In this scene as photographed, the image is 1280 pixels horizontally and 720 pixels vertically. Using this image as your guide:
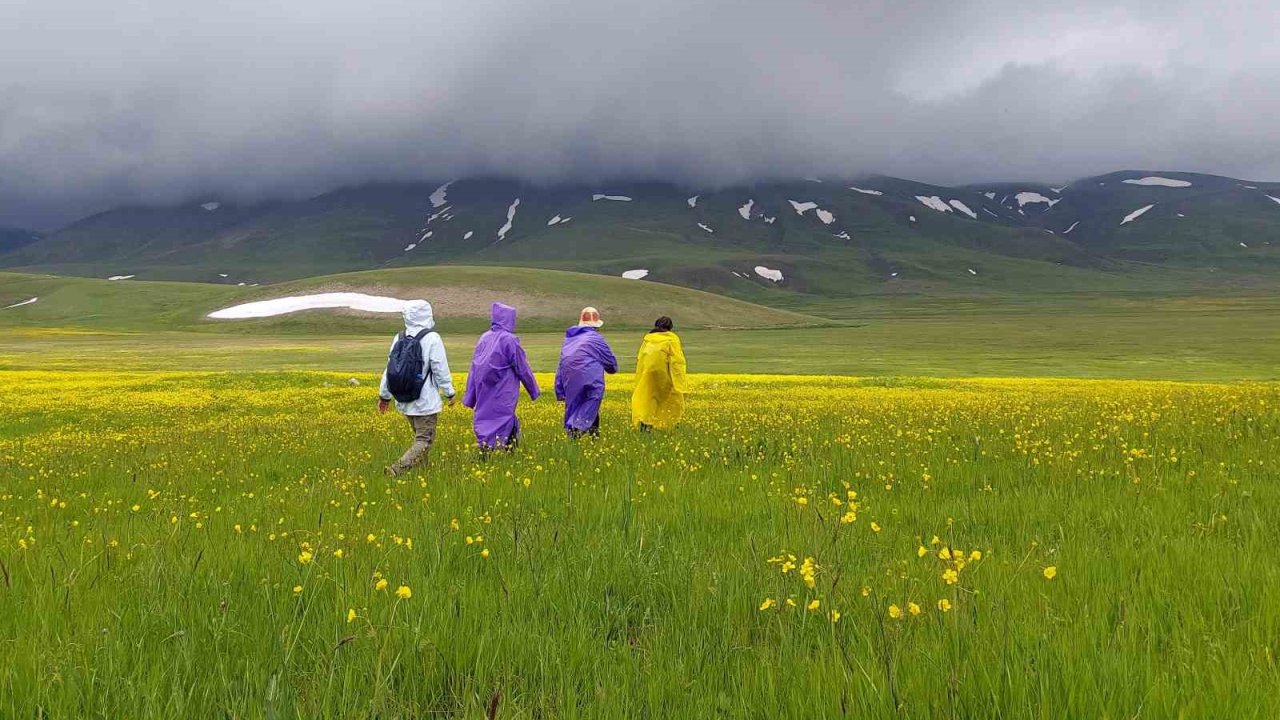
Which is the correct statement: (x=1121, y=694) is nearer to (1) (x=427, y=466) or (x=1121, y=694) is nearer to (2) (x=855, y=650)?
(2) (x=855, y=650)

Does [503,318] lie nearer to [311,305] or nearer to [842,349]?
[842,349]

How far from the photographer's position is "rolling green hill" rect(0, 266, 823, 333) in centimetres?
11788

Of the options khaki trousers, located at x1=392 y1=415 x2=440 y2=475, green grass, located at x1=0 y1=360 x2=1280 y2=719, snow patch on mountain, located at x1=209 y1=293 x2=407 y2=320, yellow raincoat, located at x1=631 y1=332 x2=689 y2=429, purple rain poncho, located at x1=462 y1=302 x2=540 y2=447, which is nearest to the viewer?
green grass, located at x1=0 y1=360 x2=1280 y2=719

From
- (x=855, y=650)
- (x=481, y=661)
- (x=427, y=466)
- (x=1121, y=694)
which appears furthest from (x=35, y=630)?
(x=427, y=466)

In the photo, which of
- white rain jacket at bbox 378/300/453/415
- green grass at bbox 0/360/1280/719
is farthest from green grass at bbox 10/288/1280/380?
green grass at bbox 0/360/1280/719

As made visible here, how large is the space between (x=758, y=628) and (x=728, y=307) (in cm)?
13641

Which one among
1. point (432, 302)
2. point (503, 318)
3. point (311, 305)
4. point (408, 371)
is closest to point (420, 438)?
point (408, 371)

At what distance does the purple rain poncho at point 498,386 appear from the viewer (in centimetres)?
1266

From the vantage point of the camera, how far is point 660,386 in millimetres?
15188

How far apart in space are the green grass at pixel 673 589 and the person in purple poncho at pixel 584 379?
15.0ft

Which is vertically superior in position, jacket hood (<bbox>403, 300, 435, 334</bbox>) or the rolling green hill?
the rolling green hill

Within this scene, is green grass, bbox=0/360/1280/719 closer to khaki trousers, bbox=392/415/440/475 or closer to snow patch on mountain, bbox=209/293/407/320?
khaki trousers, bbox=392/415/440/475

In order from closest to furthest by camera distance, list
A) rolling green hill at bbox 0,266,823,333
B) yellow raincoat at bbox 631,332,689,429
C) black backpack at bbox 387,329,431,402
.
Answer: black backpack at bbox 387,329,431,402
yellow raincoat at bbox 631,332,689,429
rolling green hill at bbox 0,266,823,333

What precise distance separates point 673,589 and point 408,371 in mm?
8010
